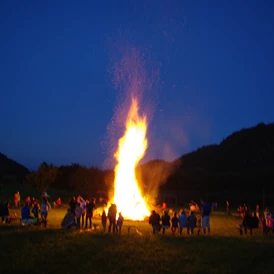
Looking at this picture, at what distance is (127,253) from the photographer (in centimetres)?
1530

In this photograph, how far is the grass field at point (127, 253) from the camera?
1352 centimetres

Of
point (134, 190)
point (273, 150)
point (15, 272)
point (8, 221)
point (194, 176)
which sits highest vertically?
point (273, 150)

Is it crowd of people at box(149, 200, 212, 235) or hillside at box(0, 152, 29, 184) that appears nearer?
crowd of people at box(149, 200, 212, 235)

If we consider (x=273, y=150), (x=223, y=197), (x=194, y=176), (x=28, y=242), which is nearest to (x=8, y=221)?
(x=28, y=242)

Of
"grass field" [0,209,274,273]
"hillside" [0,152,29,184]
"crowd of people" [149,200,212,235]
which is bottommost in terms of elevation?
"grass field" [0,209,274,273]

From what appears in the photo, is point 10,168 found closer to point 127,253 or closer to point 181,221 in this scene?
point 181,221

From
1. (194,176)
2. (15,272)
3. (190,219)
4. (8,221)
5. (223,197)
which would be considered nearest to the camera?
(15,272)

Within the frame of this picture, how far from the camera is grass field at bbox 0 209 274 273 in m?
13.5

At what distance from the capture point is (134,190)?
36188 mm

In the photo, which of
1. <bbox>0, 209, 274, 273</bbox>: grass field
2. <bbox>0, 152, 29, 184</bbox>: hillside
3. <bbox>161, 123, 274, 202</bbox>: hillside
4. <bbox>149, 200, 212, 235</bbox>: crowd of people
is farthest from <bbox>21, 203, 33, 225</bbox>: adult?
<bbox>0, 152, 29, 184</bbox>: hillside

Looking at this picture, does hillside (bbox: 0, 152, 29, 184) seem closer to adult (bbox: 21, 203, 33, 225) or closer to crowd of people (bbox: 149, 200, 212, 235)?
adult (bbox: 21, 203, 33, 225)

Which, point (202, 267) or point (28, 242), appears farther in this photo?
point (28, 242)

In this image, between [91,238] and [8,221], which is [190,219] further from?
[8,221]

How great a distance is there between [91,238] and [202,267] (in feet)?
20.0
